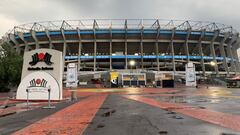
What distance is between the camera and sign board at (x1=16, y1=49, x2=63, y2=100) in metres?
29.1

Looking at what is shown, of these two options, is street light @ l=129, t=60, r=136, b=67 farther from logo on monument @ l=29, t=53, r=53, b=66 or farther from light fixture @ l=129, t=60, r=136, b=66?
logo on monument @ l=29, t=53, r=53, b=66

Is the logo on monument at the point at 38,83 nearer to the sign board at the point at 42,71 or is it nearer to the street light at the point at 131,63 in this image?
the sign board at the point at 42,71

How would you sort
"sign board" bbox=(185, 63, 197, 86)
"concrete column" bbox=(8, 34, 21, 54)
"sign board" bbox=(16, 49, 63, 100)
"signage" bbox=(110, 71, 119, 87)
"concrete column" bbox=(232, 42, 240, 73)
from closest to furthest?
"sign board" bbox=(16, 49, 63, 100) → "sign board" bbox=(185, 63, 197, 86) → "signage" bbox=(110, 71, 119, 87) → "concrete column" bbox=(8, 34, 21, 54) → "concrete column" bbox=(232, 42, 240, 73)

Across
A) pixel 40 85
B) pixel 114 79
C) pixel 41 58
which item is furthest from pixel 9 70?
pixel 114 79

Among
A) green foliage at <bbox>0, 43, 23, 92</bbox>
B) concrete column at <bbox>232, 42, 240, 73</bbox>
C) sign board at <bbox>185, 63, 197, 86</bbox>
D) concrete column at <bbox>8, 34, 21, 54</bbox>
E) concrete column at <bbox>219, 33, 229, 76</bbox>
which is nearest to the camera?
green foliage at <bbox>0, 43, 23, 92</bbox>

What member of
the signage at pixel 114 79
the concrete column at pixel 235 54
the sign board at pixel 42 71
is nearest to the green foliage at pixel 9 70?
the sign board at pixel 42 71

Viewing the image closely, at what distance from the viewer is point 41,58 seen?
30344 mm

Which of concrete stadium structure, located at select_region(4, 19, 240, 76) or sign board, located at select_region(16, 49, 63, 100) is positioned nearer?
sign board, located at select_region(16, 49, 63, 100)

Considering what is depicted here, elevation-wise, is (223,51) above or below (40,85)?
above

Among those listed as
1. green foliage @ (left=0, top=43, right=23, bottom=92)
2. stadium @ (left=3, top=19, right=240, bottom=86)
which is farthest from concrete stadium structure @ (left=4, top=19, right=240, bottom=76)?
green foliage @ (left=0, top=43, right=23, bottom=92)

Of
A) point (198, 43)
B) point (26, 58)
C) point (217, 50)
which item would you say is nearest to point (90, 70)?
point (198, 43)

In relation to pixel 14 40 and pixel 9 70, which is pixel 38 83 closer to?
pixel 9 70

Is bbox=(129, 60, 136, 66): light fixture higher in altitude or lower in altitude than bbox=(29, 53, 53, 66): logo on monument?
higher

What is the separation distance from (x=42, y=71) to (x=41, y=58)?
1.48 m
